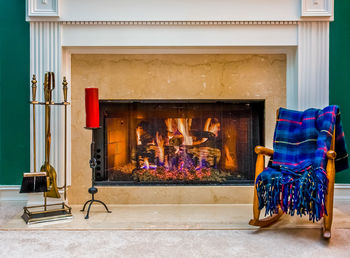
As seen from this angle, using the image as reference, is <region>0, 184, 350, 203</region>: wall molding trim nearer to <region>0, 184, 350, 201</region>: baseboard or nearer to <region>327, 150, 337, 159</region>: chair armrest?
<region>0, 184, 350, 201</region>: baseboard

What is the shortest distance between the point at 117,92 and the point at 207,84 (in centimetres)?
72

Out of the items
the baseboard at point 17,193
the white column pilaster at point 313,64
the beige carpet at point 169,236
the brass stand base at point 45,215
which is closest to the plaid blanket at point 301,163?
the beige carpet at point 169,236

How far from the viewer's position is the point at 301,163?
6.40 feet

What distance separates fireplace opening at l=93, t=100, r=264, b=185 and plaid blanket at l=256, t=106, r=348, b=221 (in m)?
0.58

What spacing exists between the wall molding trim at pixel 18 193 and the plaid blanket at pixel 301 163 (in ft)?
2.23

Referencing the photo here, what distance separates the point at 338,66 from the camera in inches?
99.9

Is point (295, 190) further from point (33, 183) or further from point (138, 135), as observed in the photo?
point (33, 183)

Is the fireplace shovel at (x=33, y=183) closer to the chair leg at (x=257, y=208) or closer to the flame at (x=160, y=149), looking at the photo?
the flame at (x=160, y=149)

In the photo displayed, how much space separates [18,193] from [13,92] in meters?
0.80

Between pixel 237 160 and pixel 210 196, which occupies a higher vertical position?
pixel 237 160

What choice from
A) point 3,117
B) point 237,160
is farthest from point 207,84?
point 3,117

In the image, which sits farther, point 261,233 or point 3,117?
point 3,117

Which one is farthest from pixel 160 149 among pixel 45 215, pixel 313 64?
pixel 313 64

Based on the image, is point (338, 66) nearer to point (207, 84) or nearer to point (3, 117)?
point (207, 84)
